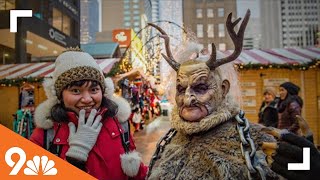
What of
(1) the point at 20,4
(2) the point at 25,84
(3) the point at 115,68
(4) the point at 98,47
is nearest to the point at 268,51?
(3) the point at 115,68

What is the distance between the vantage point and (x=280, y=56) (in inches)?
353

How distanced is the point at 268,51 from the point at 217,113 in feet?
28.5

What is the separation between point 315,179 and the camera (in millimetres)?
1124

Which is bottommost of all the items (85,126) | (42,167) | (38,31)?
(42,167)

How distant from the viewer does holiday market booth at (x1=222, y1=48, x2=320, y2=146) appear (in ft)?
27.7

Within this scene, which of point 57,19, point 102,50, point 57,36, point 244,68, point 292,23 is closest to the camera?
point 244,68

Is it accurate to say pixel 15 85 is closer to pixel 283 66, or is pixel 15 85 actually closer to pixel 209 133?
pixel 283 66

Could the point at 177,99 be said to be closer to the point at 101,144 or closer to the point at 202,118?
the point at 202,118

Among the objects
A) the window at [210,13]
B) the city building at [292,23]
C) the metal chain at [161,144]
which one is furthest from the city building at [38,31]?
the city building at [292,23]

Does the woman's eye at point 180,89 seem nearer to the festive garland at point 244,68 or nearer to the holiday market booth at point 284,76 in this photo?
the festive garland at point 244,68

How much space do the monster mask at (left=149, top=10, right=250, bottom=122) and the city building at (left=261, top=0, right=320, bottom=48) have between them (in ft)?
439

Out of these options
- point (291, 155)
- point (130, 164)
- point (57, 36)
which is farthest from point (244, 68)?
point (57, 36)

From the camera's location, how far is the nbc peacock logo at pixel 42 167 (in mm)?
1990

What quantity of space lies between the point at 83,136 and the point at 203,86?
2.80 feet
